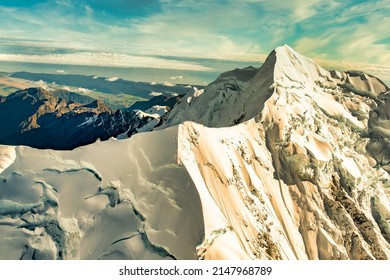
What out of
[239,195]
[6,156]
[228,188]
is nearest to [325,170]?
[239,195]

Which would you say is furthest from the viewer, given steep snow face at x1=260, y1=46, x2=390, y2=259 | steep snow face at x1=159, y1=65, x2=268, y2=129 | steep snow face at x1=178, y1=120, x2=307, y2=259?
steep snow face at x1=159, y1=65, x2=268, y2=129

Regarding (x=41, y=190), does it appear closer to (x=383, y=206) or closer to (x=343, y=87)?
(x=383, y=206)

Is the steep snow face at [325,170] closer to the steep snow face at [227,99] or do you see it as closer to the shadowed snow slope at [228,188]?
the shadowed snow slope at [228,188]

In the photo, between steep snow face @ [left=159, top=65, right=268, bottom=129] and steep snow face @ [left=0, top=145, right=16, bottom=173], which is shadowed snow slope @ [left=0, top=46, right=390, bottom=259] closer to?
steep snow face @ [left=0, top=145, right=16, bottom=173]

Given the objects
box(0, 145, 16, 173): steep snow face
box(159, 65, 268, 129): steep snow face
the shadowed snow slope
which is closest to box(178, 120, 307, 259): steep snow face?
the shadowed snow slope

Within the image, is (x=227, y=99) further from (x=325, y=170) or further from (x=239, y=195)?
(x=239, y=195)
